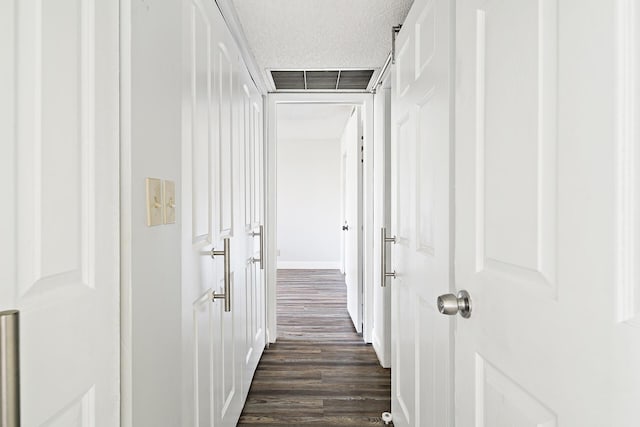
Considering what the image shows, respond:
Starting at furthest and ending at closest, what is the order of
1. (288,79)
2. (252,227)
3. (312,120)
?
(312,120)
(288,79)
(252,227)

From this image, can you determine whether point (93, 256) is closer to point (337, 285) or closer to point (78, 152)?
point (78, 152)

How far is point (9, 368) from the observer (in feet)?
1.50

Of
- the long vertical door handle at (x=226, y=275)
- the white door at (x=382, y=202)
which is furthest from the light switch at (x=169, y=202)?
the white door at (x=382, y=202)

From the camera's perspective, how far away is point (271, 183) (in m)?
3.51

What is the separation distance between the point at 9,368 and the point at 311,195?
Result: 7274mm

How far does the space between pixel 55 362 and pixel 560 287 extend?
0.80m

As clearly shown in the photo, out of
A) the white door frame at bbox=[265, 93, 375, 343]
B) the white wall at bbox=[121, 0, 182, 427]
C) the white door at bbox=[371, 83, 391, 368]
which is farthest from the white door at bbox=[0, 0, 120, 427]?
the white door frame at bbox=[265, 93, 375, 343]

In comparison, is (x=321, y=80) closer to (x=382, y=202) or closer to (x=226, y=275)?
(x=382, y=202)

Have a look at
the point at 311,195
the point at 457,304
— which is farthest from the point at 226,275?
the point at 311,195

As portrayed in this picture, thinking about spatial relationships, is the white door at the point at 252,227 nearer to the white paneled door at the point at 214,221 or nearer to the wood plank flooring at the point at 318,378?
the white paneled door at the point at 214,221

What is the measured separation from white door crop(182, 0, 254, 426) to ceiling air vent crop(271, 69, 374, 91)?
1014 millimetres

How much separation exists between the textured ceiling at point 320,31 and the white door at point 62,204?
4.55 feet

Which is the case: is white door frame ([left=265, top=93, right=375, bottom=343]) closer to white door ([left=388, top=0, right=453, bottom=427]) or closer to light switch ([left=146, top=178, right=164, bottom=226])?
white door ([left=388, top=0, right=453, bottom=427])

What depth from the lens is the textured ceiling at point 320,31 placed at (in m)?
2.05
